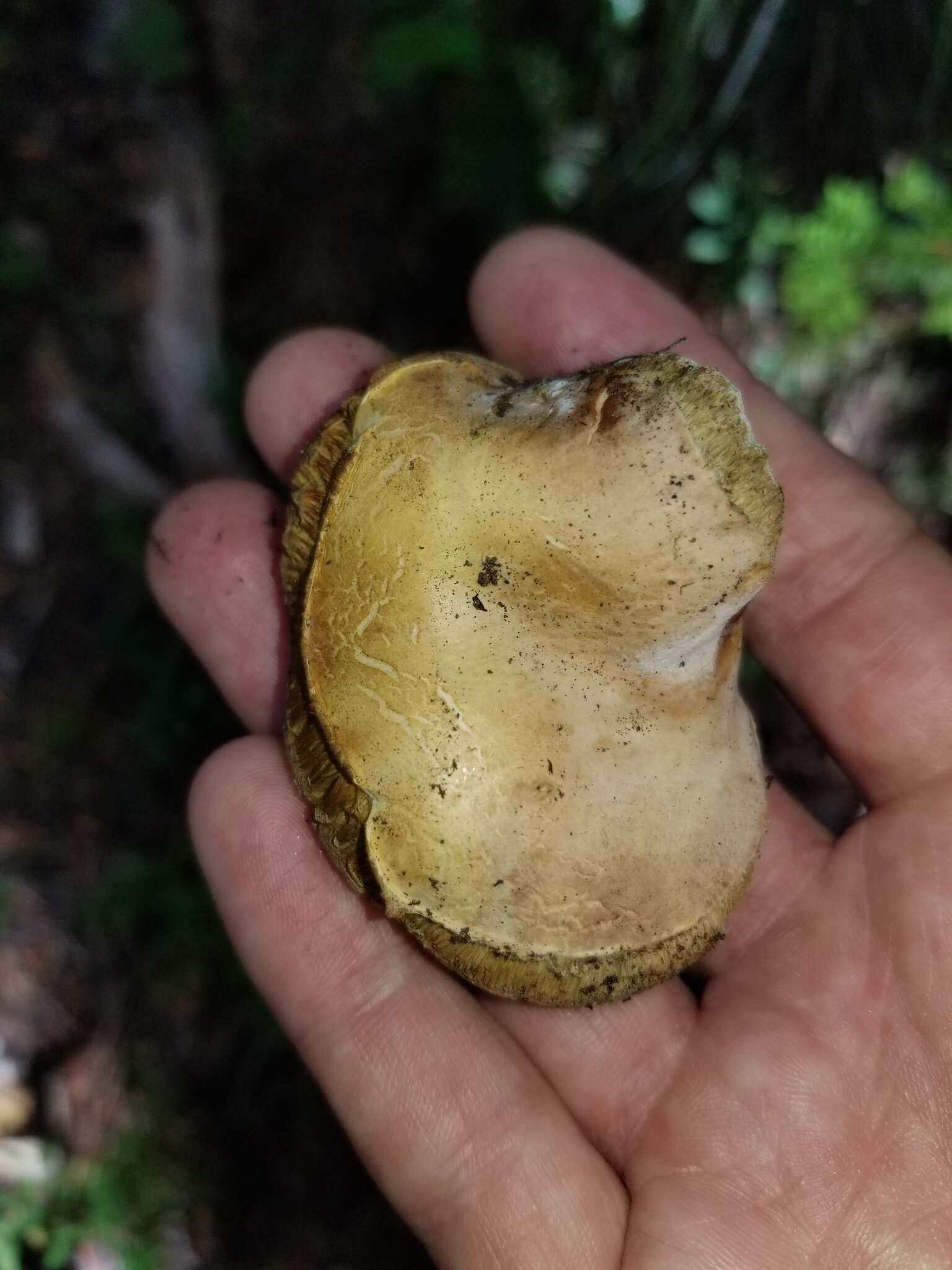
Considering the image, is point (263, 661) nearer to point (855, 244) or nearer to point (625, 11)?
point (855, 244)

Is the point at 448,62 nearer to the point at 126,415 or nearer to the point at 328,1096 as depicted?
the point at 126,415

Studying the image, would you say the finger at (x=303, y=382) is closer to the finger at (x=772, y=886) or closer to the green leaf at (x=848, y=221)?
the green leaf at (x=848, y=221)

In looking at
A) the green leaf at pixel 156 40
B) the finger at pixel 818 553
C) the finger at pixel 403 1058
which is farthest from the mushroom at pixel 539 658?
the green leaf at pixel 156 40

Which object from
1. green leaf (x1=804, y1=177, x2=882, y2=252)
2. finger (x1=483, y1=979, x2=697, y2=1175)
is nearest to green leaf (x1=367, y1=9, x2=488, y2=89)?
green leaf (x1=804, y1=177, x2=882, y2=252)

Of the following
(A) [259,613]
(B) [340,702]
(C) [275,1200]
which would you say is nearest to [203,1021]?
(C) [275,1200]

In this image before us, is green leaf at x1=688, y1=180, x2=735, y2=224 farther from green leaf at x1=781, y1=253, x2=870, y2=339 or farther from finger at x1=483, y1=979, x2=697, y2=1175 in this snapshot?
finger at x1=483, y1=979, x2=697, y2=1175
